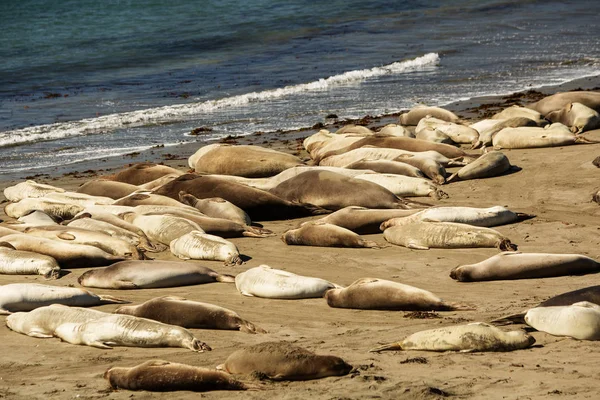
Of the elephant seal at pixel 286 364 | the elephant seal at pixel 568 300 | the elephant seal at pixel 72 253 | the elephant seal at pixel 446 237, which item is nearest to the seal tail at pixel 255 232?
the elephant seal at pixel 446 237

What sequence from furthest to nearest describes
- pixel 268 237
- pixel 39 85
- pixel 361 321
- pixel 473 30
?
1. pixel 473 30
2. pixel 39 85
3. pixel 268 237
4. pixel 361 321

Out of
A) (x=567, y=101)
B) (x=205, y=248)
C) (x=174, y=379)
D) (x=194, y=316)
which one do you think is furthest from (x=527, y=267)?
(x=567, y=101)

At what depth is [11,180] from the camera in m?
13.4

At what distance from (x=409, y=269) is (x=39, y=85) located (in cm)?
1685

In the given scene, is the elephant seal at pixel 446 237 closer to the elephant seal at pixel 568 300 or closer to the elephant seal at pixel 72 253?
the elephant seal at pixel 568 300

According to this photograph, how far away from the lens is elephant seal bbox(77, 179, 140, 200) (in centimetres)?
1119

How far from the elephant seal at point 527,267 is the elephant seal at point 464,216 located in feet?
5.06

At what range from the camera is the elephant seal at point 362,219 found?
31.0 ft

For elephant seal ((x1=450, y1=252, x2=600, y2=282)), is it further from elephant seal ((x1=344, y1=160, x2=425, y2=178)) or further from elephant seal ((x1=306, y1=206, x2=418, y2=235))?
elephant seal ((x1=344, y1=160, x2=425, y2=178))

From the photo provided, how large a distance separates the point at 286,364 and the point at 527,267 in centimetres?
287

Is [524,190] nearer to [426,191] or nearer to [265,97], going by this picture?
[426,191]

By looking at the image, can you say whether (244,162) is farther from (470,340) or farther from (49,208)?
(470,340)

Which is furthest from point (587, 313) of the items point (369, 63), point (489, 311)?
point (369, 63)

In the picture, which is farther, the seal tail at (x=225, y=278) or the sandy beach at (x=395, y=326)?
the seal tail at (x=225, y=278)
